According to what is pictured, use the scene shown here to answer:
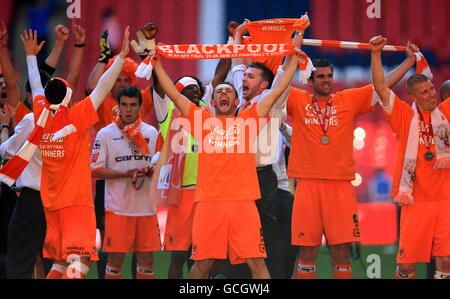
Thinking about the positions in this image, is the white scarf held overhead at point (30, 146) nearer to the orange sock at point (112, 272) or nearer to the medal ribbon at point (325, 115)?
the orange sock at point (112, 272)

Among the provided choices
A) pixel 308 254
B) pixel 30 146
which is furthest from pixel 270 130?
pixel 30 146

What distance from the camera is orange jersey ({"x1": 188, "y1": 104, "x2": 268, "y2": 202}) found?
301 inches

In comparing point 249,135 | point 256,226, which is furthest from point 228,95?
point 256,226

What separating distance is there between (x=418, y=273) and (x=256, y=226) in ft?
9.34

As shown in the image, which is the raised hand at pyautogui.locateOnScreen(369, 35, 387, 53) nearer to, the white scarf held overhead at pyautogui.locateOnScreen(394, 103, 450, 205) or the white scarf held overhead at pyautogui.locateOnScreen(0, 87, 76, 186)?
the white scarf held overhead at pyautogui.locateOnScreen(394, 103, 450, 205)

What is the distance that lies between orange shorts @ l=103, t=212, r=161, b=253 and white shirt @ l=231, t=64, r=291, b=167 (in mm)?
1037

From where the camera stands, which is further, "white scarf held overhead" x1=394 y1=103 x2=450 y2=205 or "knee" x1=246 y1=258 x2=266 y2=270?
"white scarf held overhead" x1=394 y1=103 x2=450 y2=205

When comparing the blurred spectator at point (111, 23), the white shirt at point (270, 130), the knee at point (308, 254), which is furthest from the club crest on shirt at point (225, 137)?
the blurred spectator at point (111, 23)

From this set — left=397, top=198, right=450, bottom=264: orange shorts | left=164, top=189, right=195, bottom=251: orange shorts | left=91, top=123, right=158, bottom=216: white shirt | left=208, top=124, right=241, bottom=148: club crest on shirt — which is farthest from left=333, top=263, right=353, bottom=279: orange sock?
left=91, top=123, right=158, bottom=216: white shirt

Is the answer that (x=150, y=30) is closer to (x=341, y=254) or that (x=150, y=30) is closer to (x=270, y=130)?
(x=270, y=130)

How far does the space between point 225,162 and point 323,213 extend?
1.08 metres

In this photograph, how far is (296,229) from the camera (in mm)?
8352

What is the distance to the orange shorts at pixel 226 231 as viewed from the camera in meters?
7.58

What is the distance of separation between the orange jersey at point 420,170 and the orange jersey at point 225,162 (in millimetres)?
1117
